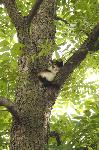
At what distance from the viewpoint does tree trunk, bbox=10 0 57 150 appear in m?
3.41

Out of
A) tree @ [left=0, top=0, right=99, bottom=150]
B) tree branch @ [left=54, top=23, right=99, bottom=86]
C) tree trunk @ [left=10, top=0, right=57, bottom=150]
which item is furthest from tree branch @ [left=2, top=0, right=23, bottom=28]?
tree branch @ [left=54, top=23, right=99, bottom=86]

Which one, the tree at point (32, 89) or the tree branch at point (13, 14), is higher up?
the tree branch at point (13, 14)

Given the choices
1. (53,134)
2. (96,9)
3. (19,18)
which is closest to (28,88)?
(53,134)

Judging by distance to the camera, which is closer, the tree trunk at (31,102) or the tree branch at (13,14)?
the tree trunk at (31,102)

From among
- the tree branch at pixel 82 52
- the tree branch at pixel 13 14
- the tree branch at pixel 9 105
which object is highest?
the tree branch at pixel 13 14

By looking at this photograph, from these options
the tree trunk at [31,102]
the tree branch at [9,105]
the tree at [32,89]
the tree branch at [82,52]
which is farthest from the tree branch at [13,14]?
the tree branch at [9,105]

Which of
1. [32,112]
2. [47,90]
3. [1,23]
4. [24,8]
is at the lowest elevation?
[32,112]

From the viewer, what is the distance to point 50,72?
4.20m

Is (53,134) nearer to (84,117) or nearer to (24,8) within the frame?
(84,117)

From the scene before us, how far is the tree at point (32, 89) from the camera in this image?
3389mm

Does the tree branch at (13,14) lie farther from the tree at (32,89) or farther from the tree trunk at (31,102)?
the tree trunk at (31,102)

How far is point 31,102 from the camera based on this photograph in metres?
3.68

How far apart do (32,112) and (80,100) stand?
2.61 m

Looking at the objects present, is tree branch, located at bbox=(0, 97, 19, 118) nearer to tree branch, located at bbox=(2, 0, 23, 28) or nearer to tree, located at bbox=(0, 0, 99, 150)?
tree, located at bbox=(0, 0, 99, 150)
